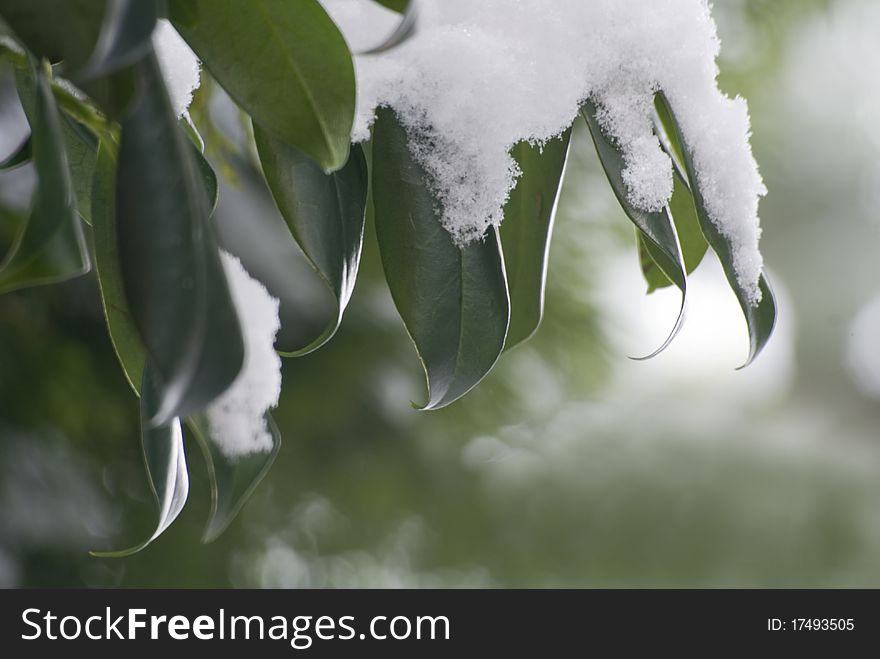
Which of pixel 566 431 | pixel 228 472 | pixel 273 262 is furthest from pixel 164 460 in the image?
pixel 566 431

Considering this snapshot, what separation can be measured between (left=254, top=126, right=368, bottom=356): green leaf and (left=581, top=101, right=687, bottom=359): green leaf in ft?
0.23

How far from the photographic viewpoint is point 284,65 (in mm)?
209

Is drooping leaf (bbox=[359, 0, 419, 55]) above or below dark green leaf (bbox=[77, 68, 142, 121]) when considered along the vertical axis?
above

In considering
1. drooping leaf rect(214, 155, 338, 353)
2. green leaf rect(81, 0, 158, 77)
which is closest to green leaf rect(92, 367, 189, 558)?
green leaf rect(81, 0, 158, 77)

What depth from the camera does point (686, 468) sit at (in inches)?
72.6

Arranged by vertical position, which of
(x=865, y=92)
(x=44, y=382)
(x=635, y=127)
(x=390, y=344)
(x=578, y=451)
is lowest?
(x=635, y=127)

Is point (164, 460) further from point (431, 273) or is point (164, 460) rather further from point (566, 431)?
point (566, 431)

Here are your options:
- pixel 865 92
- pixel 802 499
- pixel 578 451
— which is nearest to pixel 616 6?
pixel 578 451

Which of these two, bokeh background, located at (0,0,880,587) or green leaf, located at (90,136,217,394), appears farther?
bokeh background, located at (0,0,880,587)

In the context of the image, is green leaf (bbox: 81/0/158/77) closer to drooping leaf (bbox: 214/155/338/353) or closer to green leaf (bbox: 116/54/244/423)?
green leaf (bbox: 116/54/244/423)

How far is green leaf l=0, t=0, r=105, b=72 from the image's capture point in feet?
0.57
